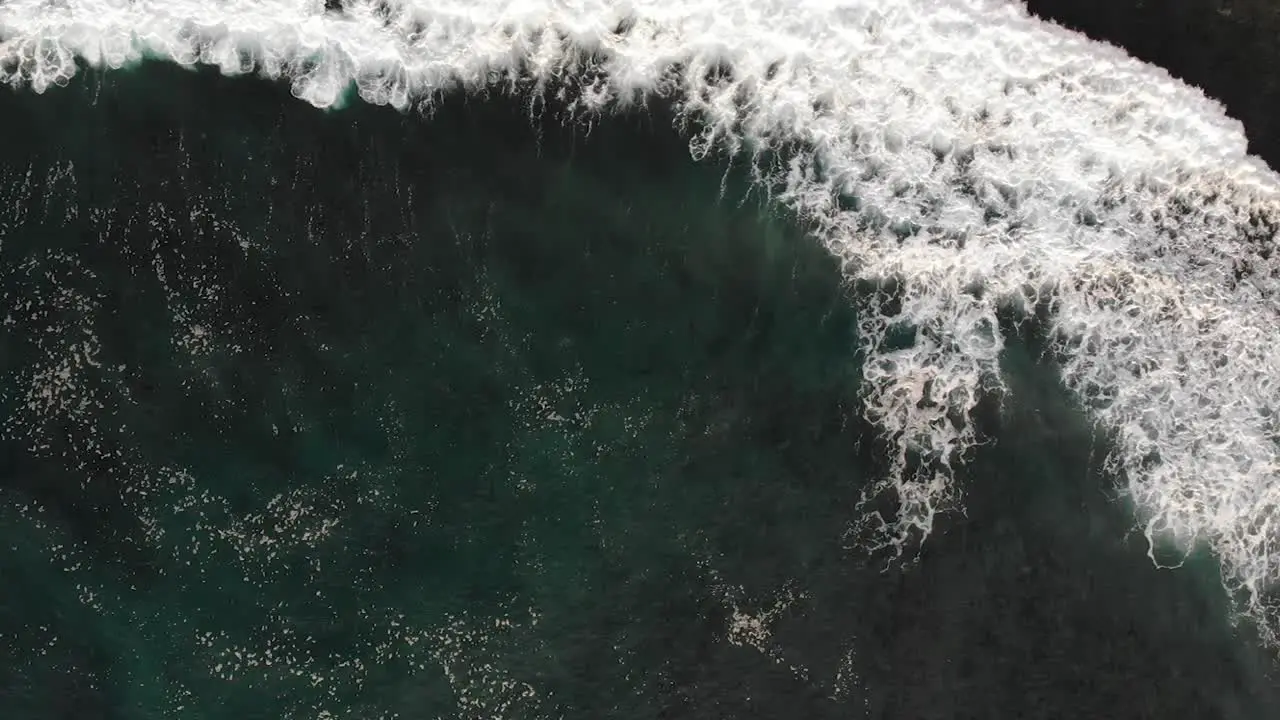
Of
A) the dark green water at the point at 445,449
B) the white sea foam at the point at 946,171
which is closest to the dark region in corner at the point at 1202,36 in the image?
the white sea foam at the point at 946,171

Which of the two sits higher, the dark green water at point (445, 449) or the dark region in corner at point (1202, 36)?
the dark region in corner at point (1202, 36)

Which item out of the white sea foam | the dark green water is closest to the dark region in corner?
the white sea foam

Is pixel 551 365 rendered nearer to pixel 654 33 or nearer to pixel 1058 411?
pixel 654 33

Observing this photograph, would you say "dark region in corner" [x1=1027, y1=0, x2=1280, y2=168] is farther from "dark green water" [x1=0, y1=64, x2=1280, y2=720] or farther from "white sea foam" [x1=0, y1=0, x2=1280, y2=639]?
"dark green water" [x1=0, y1=64, x2=1280, y2=720]

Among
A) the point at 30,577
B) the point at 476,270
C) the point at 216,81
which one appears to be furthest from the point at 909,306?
the point at 30,577

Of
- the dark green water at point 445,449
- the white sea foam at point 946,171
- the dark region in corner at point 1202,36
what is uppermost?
the dark region in corner at point 1202,36

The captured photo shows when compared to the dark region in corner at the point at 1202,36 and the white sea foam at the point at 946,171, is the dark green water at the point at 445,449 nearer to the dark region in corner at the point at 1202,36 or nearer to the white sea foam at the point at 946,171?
the white sea foam at the point at 946,171

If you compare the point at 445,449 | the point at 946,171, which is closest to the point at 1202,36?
the point at 946,171
